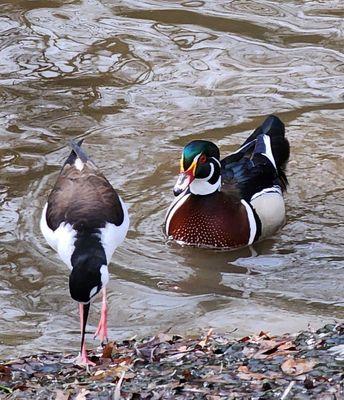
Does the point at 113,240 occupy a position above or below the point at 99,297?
above

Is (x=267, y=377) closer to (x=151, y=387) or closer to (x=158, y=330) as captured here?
(x=151, y=387)

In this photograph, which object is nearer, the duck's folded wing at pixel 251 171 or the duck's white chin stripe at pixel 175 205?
the duck's white chin stripe at pixel 175 205

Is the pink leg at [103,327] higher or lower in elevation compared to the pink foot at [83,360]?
lower

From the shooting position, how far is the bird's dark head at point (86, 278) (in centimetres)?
780

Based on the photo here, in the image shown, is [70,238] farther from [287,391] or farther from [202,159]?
[287,391]

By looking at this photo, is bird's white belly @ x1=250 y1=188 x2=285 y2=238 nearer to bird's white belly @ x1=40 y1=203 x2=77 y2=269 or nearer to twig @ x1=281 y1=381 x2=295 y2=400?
bird's white belly @ x1=40 y1=203 x2=77 y2=269

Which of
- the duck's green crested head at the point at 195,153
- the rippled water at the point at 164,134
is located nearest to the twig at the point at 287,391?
the rippled water at the point at 164,134

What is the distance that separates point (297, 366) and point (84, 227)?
2.45m

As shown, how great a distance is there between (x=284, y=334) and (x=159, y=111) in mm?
4925

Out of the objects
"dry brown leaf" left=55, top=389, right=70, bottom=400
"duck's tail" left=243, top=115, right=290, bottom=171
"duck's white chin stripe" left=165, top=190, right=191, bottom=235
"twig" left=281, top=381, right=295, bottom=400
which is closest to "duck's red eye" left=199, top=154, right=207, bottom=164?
"duck's white chin stripe" left=165, top=190, right=191, bottom=235

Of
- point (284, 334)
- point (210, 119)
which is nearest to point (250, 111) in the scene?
point (210, 119)

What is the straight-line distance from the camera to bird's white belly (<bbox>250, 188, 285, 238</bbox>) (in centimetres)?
1092

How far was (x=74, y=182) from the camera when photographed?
9.50 metres

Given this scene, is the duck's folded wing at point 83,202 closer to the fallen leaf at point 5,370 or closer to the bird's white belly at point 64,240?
the bird's white belly at point 64,240
